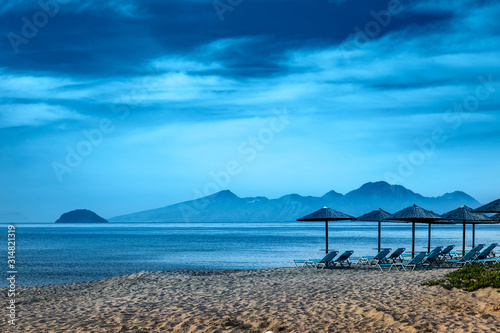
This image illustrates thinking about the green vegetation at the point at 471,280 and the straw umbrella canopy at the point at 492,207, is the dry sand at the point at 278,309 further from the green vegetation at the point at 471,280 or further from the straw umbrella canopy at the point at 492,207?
the straw umbrella canopy at the point at 492,207

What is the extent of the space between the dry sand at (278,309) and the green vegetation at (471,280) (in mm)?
208

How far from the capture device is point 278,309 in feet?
26.0

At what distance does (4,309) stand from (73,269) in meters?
15.2

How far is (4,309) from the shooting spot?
9602 millimetres

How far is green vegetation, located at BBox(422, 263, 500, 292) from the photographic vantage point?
8328 mm

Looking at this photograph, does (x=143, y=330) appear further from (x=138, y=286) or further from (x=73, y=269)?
(x=73, y=269)

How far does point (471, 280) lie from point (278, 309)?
3537 millimetres

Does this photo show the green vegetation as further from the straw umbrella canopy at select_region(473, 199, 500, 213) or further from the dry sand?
the straw umbrella canopy at select_region(473, 199, 500, 213)

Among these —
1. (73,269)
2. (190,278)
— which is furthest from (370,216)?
(73,269)

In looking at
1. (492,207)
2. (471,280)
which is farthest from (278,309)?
(492,207)

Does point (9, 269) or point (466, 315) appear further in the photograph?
point (9, 269)

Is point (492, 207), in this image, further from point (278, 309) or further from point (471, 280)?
point (278, 309)

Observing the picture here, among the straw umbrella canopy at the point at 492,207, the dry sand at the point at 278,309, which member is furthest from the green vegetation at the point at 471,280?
the straw umbrella canopy at the point at 492,207

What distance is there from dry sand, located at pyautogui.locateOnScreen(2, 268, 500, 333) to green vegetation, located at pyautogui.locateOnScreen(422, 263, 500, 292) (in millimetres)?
208
